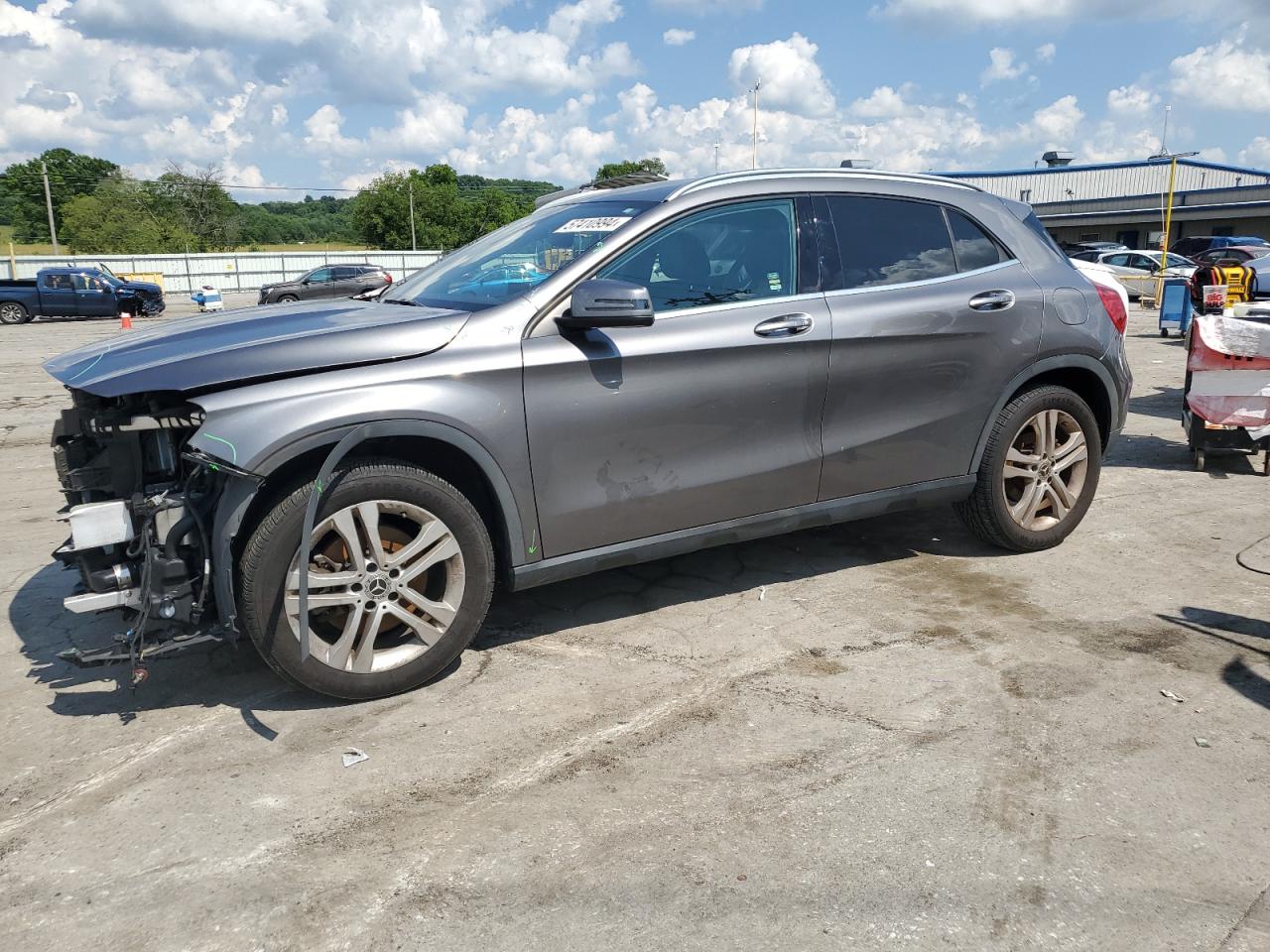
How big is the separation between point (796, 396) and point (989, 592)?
4.67ft

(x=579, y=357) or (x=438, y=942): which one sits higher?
(x=579, y=357)

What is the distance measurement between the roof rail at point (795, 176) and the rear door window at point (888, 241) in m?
0.13

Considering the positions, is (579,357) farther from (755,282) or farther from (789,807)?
(789,807)

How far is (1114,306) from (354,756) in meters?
4.46

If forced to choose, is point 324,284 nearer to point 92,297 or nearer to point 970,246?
point 92,297

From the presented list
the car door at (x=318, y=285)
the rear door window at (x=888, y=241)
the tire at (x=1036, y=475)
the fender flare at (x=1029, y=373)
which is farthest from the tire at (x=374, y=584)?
the car door at (x=318, y=285)

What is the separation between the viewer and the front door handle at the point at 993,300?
4605mm

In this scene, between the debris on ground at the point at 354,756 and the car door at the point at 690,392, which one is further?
the car door at the point at 690,392

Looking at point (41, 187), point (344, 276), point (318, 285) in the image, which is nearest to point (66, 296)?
point (318, 285)

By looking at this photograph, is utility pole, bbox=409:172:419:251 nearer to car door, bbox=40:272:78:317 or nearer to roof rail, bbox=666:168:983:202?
car door, bbox=40:272:78:317

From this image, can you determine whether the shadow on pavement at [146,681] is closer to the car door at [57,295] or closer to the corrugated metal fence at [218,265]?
the car door at [57,295]

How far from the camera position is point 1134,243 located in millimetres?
49219

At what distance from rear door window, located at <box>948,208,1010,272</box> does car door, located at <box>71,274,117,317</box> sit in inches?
1168

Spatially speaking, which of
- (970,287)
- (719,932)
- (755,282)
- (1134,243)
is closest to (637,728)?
(719,932)
